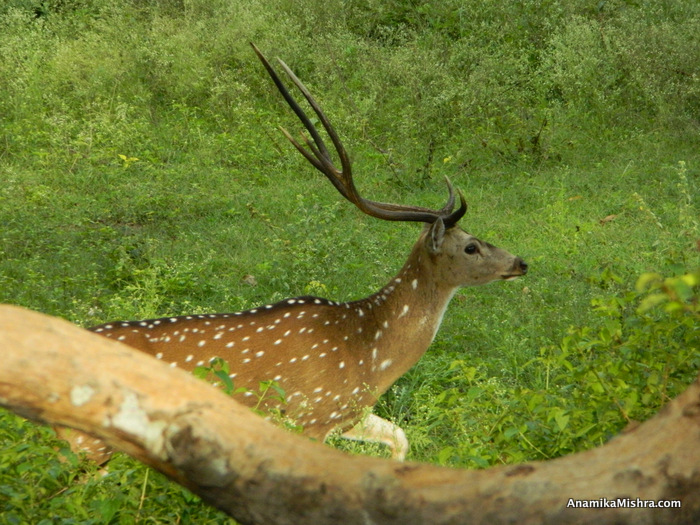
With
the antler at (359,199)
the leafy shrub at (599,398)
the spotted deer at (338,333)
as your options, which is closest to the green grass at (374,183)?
the leafy shrub at (599,398)

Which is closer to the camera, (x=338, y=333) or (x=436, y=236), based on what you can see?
(x=338, y=333)

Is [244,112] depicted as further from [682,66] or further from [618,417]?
[618,417]

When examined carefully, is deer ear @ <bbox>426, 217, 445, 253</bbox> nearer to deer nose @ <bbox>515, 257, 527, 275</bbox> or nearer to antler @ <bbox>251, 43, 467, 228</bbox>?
antler @ <bbox>251, 43, 467, 228</bbox>

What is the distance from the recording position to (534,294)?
654cm

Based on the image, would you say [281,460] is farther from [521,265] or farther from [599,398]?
[521,265]

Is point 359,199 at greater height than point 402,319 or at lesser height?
greater

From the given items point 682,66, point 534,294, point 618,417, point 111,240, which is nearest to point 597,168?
point 682,66

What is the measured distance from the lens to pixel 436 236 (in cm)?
522

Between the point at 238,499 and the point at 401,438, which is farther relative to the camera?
the point at 401,438

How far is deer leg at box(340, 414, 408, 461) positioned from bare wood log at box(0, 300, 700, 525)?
2.47 meters

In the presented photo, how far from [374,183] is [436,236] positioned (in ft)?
13.5

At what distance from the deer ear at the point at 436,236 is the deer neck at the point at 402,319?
0.27 feet

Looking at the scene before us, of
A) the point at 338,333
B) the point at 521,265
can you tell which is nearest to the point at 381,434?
the point at 338,333

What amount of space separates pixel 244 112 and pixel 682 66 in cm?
479
